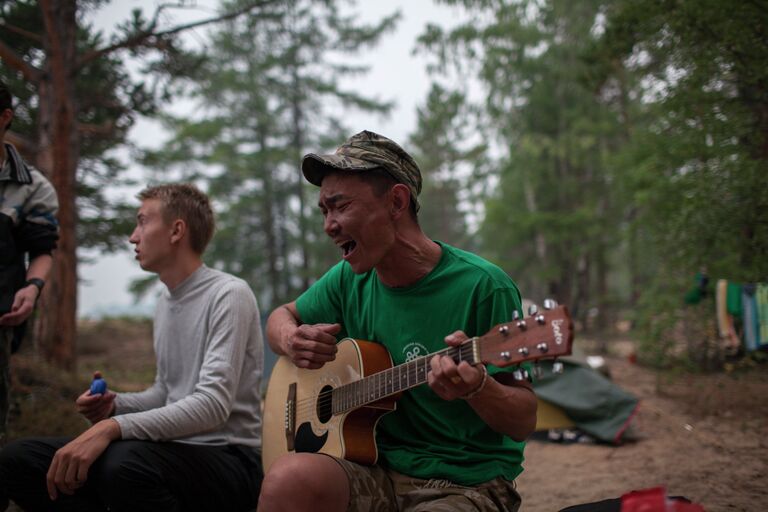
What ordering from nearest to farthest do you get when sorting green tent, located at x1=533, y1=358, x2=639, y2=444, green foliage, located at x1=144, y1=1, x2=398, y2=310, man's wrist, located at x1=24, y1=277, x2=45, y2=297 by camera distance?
man's wrist, located at x1=24, y1=277, x2=45, y2=297, green tent, located at x1=533, y1=358, x2=639, y2=444, green foliage, located at x1=144, y1=1, x2=398, y2=310

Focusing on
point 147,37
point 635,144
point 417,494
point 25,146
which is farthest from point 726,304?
point 25,146

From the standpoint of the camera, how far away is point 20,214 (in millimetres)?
2904

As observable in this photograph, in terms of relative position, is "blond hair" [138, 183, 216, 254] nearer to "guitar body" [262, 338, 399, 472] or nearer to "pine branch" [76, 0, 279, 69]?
"guitar body" [262, 338, 399, 472]

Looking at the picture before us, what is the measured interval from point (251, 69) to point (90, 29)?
11.0 metres

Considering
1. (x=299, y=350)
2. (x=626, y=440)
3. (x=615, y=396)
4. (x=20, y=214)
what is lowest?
(x=626, y=440)

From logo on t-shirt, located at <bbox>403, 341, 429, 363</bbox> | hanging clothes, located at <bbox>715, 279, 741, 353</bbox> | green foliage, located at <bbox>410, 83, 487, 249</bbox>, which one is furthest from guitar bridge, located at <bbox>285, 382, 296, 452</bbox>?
green foliage, located at <bbox>410, 83, 487, 249</bbox>

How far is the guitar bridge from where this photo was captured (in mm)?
2488

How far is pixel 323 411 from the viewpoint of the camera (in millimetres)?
2359

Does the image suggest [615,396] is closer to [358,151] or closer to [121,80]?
[358,151]

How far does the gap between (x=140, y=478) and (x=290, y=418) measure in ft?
2.16

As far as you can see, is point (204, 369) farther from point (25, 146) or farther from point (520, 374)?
point (25, 146)

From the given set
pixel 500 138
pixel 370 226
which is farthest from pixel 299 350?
pixel 500 138

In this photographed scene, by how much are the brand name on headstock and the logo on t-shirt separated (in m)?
0.60

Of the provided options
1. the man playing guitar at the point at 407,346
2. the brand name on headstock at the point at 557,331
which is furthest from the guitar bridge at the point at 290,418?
the brand name on headstock at the point at 557,331
